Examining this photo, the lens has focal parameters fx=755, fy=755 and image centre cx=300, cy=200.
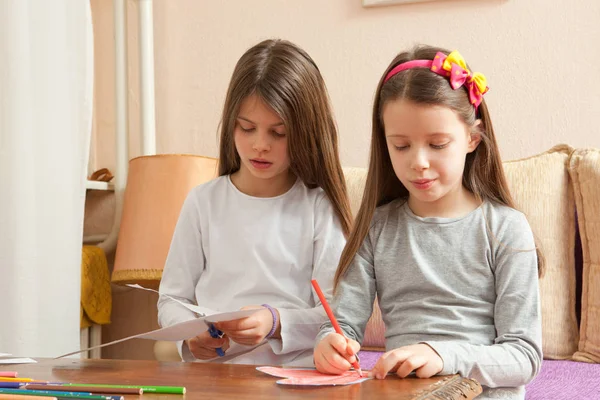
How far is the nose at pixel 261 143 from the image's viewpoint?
1321mm

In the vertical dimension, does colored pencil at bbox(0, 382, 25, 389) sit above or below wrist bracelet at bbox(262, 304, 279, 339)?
above

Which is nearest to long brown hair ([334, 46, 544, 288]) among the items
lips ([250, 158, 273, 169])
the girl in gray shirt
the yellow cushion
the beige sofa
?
the girl in gray shirt

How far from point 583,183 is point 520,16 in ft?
1.91

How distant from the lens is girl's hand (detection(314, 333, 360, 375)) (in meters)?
0.91

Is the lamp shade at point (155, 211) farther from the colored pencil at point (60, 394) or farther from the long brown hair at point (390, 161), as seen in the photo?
the colored pencil at point (60, 394)

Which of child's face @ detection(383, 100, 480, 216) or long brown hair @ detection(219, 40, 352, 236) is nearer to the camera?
child's face @ detection(383, 100, 480, 216)

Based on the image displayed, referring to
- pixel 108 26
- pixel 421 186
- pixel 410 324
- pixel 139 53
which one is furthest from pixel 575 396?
pixel 108 26

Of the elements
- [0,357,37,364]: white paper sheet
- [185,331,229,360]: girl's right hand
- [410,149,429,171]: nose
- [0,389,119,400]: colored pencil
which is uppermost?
[410,149,429,171]: nose

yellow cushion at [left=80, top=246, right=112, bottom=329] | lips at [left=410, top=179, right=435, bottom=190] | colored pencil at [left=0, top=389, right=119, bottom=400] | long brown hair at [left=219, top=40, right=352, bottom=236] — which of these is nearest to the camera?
colored pencil at [left=0, top=389, right=119, bottom=400]

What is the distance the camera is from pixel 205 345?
1.28m

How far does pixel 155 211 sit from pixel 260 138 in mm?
747

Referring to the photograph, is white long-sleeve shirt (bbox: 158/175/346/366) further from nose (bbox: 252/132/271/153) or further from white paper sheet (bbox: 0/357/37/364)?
white paper sheet (bbox: 0/357/37/364)

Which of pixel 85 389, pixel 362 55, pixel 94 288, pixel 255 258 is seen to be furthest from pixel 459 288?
pixel 94 288

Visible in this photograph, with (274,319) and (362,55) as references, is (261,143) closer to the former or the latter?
(274,319)
